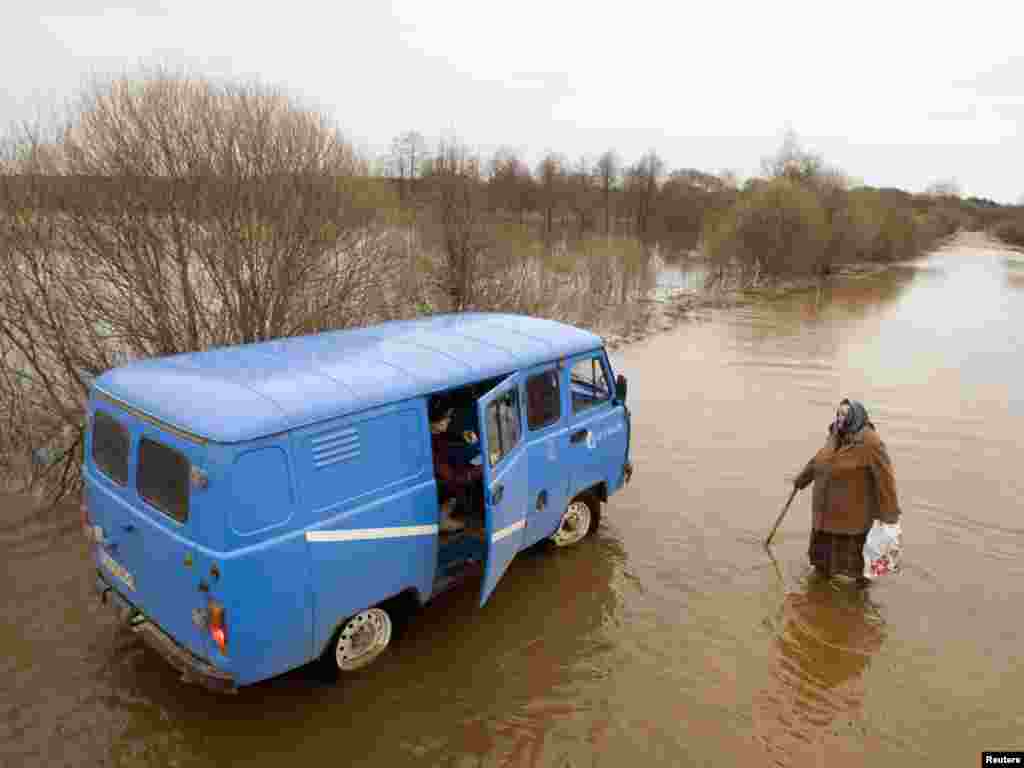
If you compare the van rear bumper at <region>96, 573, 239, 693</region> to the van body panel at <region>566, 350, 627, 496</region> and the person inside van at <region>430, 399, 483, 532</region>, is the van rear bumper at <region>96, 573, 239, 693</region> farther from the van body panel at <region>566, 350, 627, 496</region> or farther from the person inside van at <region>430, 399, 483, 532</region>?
the van body panel at <region>566, 350, 627, 496</region>

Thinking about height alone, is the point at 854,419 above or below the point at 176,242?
below

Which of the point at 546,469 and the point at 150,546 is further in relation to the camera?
the point at 546,469

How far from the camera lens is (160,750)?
4.54m

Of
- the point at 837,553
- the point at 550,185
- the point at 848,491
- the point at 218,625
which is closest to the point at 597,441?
the point at 848,491

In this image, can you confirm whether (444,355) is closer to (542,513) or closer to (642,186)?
(542,513)

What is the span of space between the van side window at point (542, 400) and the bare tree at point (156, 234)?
251 inches

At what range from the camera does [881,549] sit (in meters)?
6.56

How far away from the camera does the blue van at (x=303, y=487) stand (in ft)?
13.5

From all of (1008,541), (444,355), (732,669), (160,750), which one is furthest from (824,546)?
(160,750)

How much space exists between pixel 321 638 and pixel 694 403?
10.8 m

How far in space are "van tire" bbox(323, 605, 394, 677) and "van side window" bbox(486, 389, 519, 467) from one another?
159 cm

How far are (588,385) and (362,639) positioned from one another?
11.5 feet

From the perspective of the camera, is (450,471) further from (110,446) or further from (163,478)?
(110,446)

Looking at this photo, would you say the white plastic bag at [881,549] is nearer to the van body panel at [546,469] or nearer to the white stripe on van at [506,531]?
the van body panel at [546,469]
